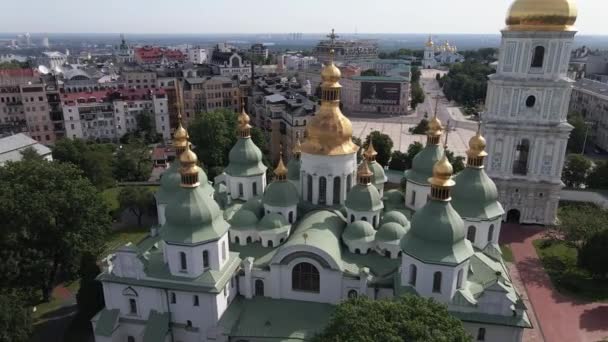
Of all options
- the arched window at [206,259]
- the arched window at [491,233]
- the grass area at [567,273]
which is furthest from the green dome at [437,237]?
the grass area at [567,273]

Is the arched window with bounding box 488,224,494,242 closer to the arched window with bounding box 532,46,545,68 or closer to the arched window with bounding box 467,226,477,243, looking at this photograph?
the arched window with bounding box 467,226,477,243

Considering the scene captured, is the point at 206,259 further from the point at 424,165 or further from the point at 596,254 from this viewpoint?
the point at 596,254

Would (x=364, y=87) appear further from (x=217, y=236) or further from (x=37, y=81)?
(x=217, y=236)

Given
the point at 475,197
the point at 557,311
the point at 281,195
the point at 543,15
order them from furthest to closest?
the point at 543,15 < the point at 557,311 < the point at 281,195 < the point at 475,197

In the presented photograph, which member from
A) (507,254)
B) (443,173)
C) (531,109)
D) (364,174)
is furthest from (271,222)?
(531,109)

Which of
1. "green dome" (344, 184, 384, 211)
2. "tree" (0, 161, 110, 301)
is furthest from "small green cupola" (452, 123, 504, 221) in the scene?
"tree" (0, 161, 110, 301)

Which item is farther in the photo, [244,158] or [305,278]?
[244,158]
